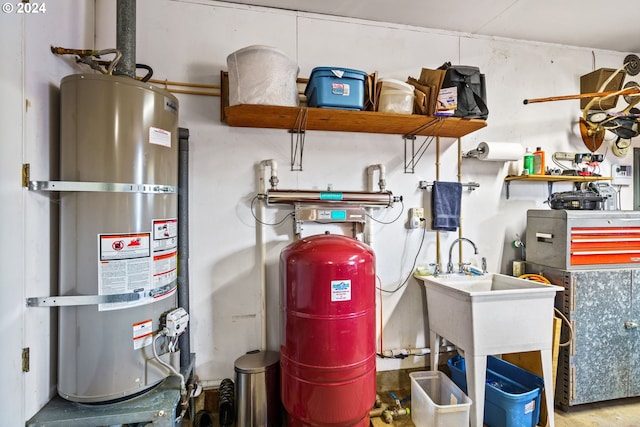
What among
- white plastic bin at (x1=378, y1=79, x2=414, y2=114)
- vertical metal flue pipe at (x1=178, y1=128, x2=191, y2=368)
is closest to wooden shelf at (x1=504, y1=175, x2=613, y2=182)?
white plastic bin at (x1=378, y1=79, x2=414, y2=114)

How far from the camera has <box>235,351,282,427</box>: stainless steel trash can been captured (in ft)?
5.84

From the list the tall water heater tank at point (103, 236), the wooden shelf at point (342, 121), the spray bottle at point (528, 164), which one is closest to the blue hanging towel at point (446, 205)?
the wooden shelf at point (342, 121)

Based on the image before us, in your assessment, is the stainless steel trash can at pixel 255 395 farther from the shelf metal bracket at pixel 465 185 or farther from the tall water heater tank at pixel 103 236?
the shelf metal bracket at pixel 465 185

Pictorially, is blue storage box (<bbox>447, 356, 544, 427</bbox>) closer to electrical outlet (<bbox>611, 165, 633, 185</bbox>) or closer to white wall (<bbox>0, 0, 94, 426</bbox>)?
electrical outlet (<bbox>611, 165, 633, 185</bbox>)

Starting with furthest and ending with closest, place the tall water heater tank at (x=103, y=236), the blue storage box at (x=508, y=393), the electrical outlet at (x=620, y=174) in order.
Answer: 1. the electrical outlet at (x=620, y=174)
2. the blue storage box at (x=508, y=393)
3. the tall water heater tank at (x=103, y=236)

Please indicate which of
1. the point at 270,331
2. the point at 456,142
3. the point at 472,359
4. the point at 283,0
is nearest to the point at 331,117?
the point at 283,0

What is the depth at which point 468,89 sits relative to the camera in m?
2.04

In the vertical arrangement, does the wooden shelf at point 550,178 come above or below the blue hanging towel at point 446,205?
above

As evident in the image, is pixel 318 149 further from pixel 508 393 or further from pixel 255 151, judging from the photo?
pixel 508 393

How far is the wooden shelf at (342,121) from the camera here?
1.83m

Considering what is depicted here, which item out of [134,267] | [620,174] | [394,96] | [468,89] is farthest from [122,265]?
[620,174]

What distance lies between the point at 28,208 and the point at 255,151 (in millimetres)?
1226

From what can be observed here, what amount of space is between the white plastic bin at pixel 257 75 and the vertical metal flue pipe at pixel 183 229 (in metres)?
0.42

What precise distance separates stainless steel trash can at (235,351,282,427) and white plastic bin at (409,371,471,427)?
894 millimetres
